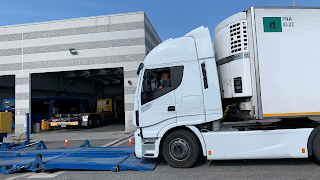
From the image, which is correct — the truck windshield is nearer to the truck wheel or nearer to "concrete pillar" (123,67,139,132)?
the truck wheel

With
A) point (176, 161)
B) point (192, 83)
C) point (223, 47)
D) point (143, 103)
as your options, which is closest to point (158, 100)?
point (143, 103)

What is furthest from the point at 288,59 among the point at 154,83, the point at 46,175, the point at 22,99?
the point at 22,99

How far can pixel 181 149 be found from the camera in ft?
15.7

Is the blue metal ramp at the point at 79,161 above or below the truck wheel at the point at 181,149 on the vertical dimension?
below

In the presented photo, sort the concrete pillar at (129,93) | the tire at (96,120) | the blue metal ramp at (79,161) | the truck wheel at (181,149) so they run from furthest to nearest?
the tire at (96,120) < the concrete pillar at (129,93) < the blue metal ramp at (79,161) < the truck wheel at (181,149)

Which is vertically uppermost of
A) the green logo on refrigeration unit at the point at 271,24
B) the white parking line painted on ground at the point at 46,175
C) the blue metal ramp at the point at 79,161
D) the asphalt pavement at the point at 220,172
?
the green logo on refrigeration unit at the point at 271,24

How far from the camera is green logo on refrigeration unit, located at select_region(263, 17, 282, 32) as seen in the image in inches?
188

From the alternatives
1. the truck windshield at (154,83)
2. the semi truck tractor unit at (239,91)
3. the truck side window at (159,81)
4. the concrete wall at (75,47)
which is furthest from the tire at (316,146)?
the concrete wall at (75,47)

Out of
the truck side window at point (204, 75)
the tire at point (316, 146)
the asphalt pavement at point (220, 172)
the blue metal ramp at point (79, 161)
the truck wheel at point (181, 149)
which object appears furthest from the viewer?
the blue metal ramp at point (79, 161)

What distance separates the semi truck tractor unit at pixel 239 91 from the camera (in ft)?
15.2

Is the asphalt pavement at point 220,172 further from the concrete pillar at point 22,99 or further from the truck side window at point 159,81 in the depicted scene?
the concrete pillar at point 22,99

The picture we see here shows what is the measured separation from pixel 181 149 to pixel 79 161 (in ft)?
8.67

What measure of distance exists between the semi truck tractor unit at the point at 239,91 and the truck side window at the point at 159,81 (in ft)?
0.08

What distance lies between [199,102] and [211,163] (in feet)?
5.47
